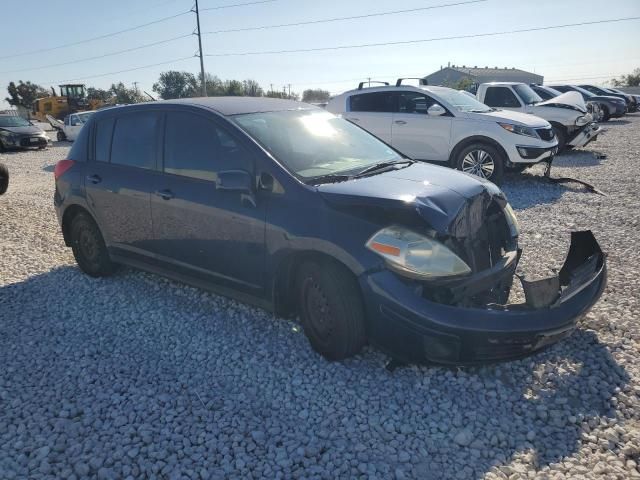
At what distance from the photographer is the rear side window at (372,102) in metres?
9.90

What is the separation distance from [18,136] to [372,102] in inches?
603

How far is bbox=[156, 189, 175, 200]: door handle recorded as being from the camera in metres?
3.92

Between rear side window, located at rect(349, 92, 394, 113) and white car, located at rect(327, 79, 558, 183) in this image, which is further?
rear side window, located at rect(349, 92, 394, 113)

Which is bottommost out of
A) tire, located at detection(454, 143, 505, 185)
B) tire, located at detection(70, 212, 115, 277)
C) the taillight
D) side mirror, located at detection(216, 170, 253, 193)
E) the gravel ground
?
the gravel ground

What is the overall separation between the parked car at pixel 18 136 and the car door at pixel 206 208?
17.9 m

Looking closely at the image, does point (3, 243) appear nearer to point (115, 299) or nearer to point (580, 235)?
point (115, 299)

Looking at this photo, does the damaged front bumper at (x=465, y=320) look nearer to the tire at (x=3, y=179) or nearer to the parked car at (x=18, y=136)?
the tire at (x=3, y=179)

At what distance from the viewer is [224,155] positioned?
12.0ft

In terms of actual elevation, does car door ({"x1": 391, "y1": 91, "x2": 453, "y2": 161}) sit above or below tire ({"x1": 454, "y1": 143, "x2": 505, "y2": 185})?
above

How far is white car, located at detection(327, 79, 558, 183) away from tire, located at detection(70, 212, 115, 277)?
5980 millimetres

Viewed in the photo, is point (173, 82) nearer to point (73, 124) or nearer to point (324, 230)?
point (73, 124)

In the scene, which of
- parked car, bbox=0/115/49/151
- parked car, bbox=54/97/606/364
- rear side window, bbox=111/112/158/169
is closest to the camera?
parked car, bbox=54/97/606/364

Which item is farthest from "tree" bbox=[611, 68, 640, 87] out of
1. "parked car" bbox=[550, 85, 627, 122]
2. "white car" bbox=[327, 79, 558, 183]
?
"white car" bbox=[327, 79, 558, 183]

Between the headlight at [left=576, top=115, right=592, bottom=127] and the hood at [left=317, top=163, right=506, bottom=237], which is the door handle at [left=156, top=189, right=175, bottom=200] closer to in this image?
the hood at [left=317, top=163, right=506, bottom=237]
